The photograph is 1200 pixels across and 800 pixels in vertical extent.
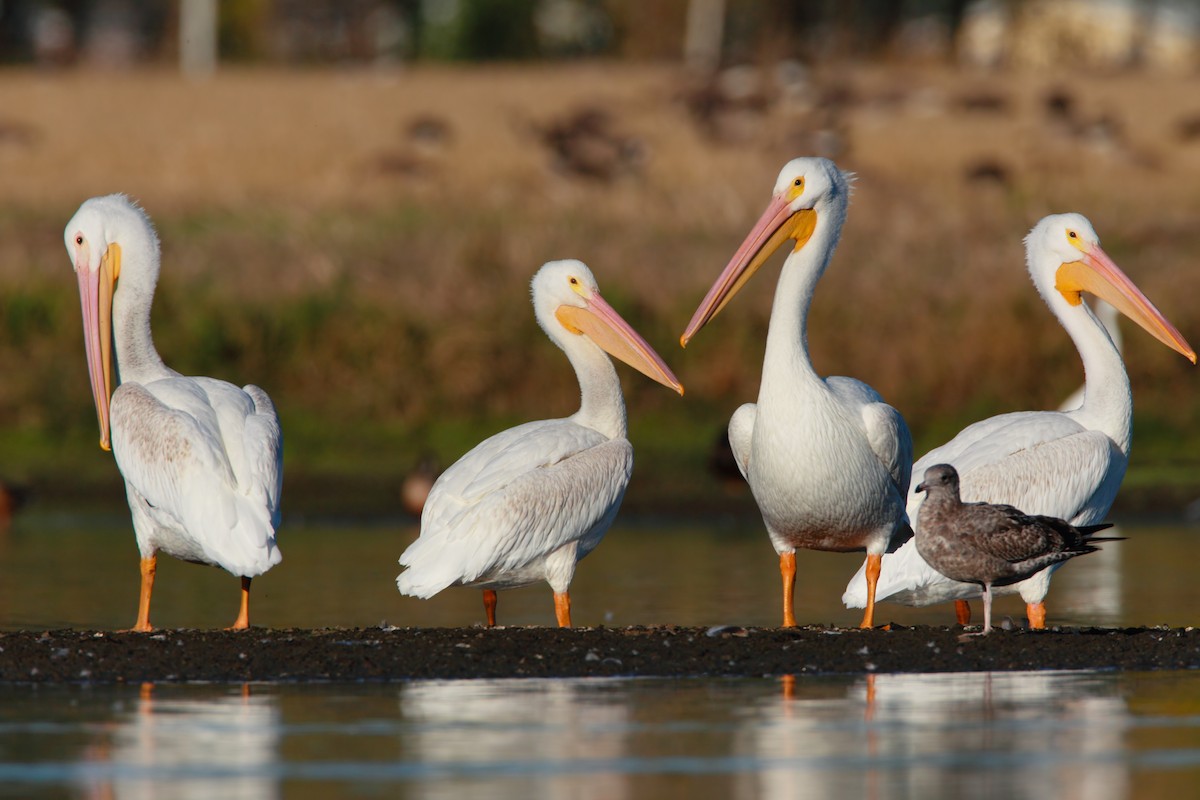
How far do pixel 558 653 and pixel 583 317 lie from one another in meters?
2.35

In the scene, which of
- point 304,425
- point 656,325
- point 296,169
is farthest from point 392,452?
point 296,169

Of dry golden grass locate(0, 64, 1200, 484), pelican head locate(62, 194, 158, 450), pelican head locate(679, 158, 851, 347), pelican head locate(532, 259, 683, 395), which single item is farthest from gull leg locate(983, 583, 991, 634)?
dry golden grass locate(0, 64, 1200, 484)

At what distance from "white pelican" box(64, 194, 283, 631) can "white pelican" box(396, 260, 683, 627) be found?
642 millimetres

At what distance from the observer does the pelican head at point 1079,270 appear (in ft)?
31.9

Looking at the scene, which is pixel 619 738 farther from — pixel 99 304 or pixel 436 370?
pixel 436 370

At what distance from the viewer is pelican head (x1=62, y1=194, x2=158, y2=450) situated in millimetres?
9562

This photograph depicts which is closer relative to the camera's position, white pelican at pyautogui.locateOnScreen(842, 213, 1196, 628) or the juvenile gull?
the juvenile gull

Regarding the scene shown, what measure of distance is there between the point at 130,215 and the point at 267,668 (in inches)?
117

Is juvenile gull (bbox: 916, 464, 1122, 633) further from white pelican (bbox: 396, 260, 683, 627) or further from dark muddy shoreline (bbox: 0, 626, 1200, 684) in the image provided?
white pelican (bbox: 396, 260, 683, 627)

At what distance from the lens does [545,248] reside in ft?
63.4

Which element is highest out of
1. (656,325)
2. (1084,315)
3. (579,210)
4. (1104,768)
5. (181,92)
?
(181,92)

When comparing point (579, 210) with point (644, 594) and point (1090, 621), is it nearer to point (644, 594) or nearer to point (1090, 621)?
point (644, 594)

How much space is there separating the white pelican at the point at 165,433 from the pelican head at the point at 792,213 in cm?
185

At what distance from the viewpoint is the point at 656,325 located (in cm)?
1769
